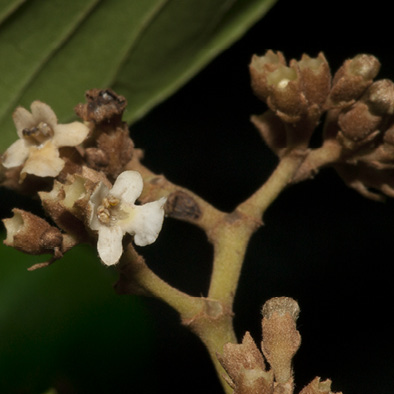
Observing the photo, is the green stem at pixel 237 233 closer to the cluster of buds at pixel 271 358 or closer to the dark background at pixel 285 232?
the cluster of buds at pixel 271 358

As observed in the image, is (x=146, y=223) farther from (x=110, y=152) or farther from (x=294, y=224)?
(x=294, y=224)

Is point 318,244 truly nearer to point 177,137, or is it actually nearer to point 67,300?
point 177,137

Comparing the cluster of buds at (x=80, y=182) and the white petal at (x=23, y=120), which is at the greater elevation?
the white petal at (x=23, y=120)

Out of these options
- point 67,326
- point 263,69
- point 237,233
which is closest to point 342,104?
point 263,69

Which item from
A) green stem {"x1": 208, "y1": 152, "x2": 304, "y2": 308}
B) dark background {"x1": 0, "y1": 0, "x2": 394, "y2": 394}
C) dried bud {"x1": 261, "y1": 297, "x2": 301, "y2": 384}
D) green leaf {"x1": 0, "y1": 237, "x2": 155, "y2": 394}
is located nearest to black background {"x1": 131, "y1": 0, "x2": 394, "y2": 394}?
dark background {"x1": 0, "y1": 0, "x2": 394, "y2": 394}

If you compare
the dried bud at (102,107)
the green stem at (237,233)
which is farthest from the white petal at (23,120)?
the green stem at (237,233)

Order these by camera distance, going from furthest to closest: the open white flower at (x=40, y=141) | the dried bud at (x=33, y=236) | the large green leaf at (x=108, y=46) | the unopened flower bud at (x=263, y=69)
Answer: the large green leaf at (x=108, y=46), the unopened flower bud at (x=263, y=69), the open white flower at (x=40, y=141), the dried bud at (x=33, y=236)

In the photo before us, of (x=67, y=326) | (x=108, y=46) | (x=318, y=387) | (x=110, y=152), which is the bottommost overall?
(x=318, y=387)
